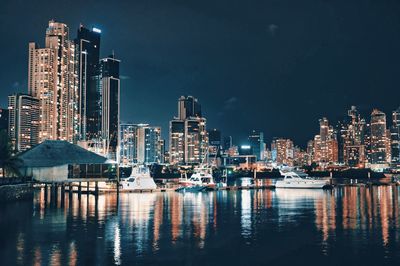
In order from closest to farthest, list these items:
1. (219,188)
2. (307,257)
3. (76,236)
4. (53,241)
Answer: (307,257), (53,241), (76,236), (219,188)

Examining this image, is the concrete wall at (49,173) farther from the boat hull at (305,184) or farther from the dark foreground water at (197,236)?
the boat hull at (305,184)

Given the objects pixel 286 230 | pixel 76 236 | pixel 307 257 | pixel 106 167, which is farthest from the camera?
pixel 106 167

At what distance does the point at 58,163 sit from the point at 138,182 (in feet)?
75.1

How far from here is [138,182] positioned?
9156cm

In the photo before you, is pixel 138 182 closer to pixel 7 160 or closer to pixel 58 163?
pixel 58 163

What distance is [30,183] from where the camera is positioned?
71.2 m

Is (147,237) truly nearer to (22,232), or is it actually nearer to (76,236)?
(76,236)

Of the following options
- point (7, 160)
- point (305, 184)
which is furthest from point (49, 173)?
point (305, 184)

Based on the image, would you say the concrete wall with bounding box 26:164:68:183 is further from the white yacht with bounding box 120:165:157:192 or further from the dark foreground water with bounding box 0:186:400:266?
the white yacht with bounding box 120:165:157:192

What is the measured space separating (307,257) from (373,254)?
4.50 metres

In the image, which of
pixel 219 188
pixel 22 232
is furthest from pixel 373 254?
pixel 219 188

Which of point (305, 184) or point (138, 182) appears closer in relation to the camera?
point (138, 182)

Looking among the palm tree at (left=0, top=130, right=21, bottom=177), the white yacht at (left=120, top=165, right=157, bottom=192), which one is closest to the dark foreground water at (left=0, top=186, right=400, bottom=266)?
the palm tree at (left=0, top=130, right=21, bottom=177)

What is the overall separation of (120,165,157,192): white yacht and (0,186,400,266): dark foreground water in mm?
31892
